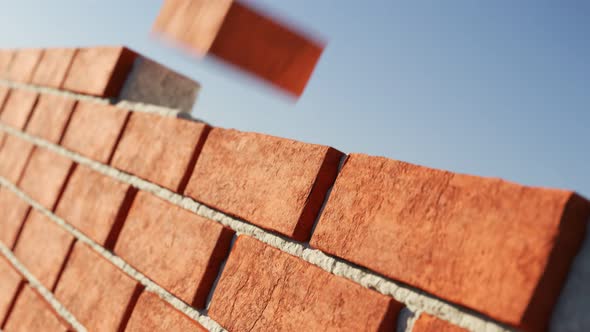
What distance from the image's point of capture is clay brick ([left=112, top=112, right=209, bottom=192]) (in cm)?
109

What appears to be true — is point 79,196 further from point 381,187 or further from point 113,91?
point 381,187

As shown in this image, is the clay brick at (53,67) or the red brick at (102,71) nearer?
the red brick at (102,71)

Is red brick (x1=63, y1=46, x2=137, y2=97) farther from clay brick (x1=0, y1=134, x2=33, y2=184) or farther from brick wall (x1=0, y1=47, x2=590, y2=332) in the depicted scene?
clay brick (x1=0, y1=134, x2=33, y2=184)

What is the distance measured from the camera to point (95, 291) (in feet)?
3.95

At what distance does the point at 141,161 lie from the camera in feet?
4.05

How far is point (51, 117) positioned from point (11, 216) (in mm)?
404

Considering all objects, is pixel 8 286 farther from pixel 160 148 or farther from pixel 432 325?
pixel 432 325

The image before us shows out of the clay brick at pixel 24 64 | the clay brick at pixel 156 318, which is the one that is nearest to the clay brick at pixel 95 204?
the clay brick at pixel 156 318

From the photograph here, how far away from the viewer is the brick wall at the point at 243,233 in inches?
21.7

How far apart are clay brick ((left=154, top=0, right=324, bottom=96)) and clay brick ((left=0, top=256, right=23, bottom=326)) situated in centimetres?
109

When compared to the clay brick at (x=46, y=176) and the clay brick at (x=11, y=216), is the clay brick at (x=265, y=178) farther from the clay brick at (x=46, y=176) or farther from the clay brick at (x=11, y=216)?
the clay brick at (x=11, y=216)

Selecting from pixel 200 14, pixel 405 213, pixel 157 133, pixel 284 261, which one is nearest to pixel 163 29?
pixel 200 14

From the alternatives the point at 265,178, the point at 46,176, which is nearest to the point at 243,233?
the point at 265,178

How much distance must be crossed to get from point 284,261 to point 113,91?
104cm
